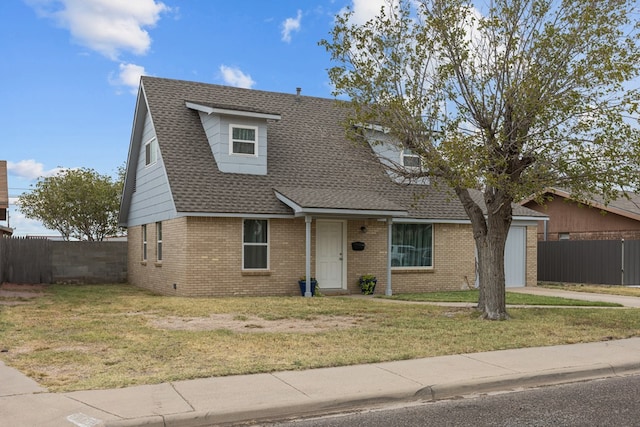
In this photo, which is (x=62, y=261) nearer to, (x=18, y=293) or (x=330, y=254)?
(x=18, y=293)

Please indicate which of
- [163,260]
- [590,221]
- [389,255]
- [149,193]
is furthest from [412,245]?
[590,221]

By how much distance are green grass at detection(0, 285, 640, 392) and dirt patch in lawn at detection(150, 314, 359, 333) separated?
0.13 feet

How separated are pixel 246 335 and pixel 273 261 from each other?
7.85 metres

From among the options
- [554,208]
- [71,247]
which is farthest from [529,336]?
[554,208]

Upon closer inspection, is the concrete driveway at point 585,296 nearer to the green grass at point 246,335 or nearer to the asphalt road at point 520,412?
the green grass at point 246,335

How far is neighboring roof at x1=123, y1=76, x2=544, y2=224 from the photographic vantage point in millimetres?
18203

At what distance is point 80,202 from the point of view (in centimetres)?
3738

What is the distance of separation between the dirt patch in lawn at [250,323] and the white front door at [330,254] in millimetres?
5936

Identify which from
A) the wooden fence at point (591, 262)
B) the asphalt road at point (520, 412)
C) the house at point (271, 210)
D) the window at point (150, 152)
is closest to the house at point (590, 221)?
the wooden fence at point (591, 262)

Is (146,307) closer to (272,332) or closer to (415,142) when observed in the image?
(272,332)

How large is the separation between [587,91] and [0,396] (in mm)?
10949

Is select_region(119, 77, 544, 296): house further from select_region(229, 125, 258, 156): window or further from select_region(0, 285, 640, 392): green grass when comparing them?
select_region(0, 285, 640, 392): green grass

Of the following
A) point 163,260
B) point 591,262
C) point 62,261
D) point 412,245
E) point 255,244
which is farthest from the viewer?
point 591,262

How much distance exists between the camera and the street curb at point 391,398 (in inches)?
240
